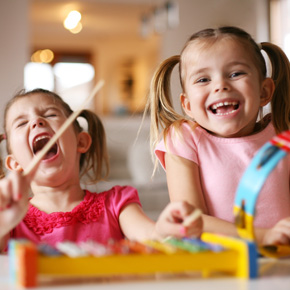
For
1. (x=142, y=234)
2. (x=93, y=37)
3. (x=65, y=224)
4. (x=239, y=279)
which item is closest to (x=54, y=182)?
(x=65, y=224)

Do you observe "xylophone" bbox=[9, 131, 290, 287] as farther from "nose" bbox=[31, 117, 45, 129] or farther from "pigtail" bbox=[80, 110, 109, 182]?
"pigtail" bbox=[80, 110, 109, 182]

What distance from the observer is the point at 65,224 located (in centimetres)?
101

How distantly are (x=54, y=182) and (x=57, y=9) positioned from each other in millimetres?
6778

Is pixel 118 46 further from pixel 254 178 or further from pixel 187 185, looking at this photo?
pixel 254 178

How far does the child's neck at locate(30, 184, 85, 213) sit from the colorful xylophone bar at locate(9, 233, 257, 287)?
465 mm

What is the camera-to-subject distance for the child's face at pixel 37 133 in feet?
3.37

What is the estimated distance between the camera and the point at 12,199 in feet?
2.25

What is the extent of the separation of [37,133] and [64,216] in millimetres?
175

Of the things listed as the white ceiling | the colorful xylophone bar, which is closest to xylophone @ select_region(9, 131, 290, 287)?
the colorful xylophone bar

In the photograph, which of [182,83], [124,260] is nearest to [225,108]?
[182,83]

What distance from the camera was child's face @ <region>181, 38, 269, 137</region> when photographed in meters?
0.98

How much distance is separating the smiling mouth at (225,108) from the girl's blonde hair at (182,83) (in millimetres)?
102

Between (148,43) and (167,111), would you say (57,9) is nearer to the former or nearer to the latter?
(148,43)

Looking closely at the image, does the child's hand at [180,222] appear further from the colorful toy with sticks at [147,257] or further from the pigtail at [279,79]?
the pigtail at [279,79]
